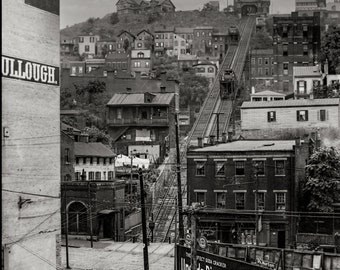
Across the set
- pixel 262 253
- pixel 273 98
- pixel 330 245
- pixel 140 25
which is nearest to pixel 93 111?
pixel 273 98

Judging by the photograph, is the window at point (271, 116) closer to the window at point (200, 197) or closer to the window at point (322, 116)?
the window at point (322, 116)

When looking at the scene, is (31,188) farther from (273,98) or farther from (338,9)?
(338,9)

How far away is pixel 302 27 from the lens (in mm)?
113500

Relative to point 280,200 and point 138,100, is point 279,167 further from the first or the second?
point 138,100

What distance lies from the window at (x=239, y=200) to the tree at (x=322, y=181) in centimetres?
420

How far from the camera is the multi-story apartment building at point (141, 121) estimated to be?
3233 inches

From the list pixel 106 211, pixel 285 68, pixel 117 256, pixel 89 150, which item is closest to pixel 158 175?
pixel 89 150

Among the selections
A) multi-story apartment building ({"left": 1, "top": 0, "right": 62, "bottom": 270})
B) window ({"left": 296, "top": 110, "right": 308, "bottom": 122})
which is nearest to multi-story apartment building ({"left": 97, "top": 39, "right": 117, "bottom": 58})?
window ({"left": 296, "top": 110, "right": 308, "bottom": 122})

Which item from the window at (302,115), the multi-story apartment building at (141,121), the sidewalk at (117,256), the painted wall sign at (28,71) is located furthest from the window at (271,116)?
the painted wall sign at (28,71)

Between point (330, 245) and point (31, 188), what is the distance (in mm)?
19101

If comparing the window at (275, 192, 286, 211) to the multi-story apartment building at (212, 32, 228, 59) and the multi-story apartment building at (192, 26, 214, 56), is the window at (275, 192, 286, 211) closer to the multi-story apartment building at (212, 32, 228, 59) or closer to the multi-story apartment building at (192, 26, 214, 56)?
the multi-story apartment building at (212, 32, 228, 59)

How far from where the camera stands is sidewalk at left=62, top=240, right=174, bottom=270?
38906 mm

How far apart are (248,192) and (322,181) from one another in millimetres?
4957

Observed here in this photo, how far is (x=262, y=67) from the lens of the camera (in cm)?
11300
